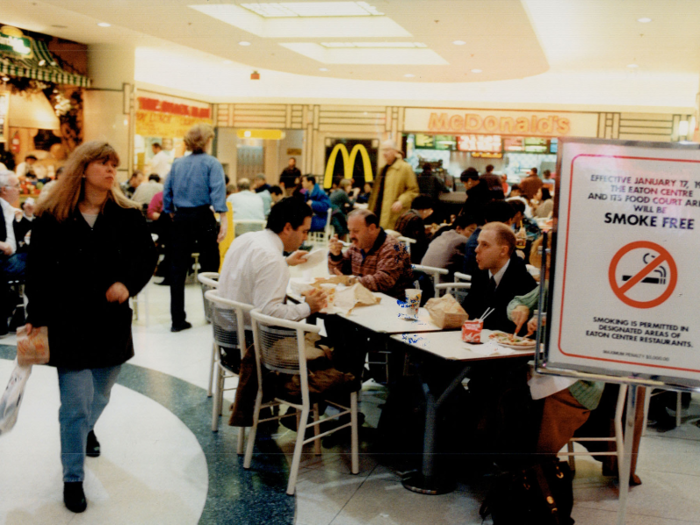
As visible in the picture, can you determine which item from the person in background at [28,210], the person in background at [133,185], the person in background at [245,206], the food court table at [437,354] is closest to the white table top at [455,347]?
the food court table at [437,354]

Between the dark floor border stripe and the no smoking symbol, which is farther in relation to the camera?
the dark floor border stripe

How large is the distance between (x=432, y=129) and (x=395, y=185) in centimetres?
788

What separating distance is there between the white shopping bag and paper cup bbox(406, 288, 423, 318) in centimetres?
178

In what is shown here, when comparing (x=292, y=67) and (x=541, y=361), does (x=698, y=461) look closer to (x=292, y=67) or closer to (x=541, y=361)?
(x=541, y=361)

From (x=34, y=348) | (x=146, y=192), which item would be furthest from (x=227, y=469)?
(x=146, y=192)

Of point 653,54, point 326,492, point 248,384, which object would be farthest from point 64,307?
point 653,54

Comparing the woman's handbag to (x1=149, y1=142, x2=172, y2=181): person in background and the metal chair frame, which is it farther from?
(x1=149, y1=142, x2=172, y2=181): person in background

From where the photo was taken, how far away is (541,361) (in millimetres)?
1930

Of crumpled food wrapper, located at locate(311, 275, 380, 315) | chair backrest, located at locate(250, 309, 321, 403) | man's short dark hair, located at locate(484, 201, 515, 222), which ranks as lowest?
chair backrest, located at locate(250, 309, 321, 403)

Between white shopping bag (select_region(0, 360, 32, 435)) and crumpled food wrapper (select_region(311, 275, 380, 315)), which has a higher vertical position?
crumpled food wrapper (select_region(311, 275, 380, 315))

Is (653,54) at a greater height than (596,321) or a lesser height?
greater

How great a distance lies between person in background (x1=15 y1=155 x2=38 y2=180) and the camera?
175 inches

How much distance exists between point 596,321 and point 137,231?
1897 millimetres

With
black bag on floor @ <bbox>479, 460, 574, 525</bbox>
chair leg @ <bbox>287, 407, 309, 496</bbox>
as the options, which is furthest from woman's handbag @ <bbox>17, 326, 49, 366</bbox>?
black bag on floor @ <bbox>479, 460, 574, 525</bbox>
